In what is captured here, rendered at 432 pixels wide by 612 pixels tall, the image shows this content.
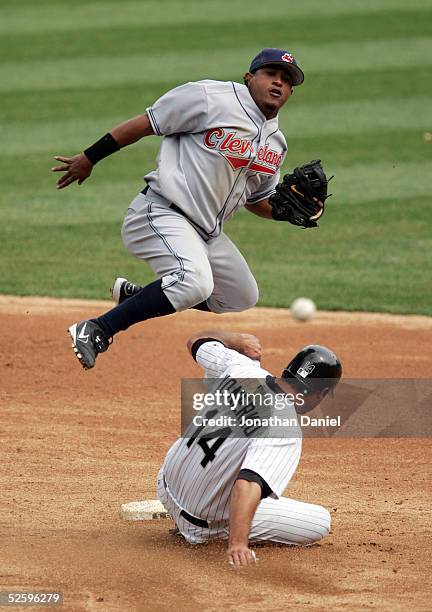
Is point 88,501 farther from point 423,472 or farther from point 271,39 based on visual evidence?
point 271,39

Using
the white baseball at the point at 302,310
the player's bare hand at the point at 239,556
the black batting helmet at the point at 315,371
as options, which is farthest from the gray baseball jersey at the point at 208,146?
the white baseball at the point at 302,310

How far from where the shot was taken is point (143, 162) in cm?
1289

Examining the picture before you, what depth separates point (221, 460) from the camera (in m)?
4.52

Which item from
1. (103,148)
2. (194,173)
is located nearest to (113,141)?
(103,148)

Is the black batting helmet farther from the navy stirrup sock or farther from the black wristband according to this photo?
the black wristband

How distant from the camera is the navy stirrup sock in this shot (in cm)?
512

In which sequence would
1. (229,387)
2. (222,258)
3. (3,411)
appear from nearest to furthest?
(229,387) → (222,258) → (3,411)

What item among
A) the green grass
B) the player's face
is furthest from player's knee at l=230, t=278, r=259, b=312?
the green grass

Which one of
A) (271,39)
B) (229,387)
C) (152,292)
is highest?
(271,39)

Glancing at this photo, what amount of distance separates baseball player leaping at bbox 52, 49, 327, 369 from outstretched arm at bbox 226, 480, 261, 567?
113cm

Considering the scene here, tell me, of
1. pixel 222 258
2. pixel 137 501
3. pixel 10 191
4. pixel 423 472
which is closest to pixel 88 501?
pixel 137 501

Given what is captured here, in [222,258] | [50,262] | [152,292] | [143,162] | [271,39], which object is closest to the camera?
[152,292]

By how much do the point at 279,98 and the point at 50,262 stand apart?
5124 millimetres

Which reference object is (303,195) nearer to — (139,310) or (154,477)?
(139,310)
